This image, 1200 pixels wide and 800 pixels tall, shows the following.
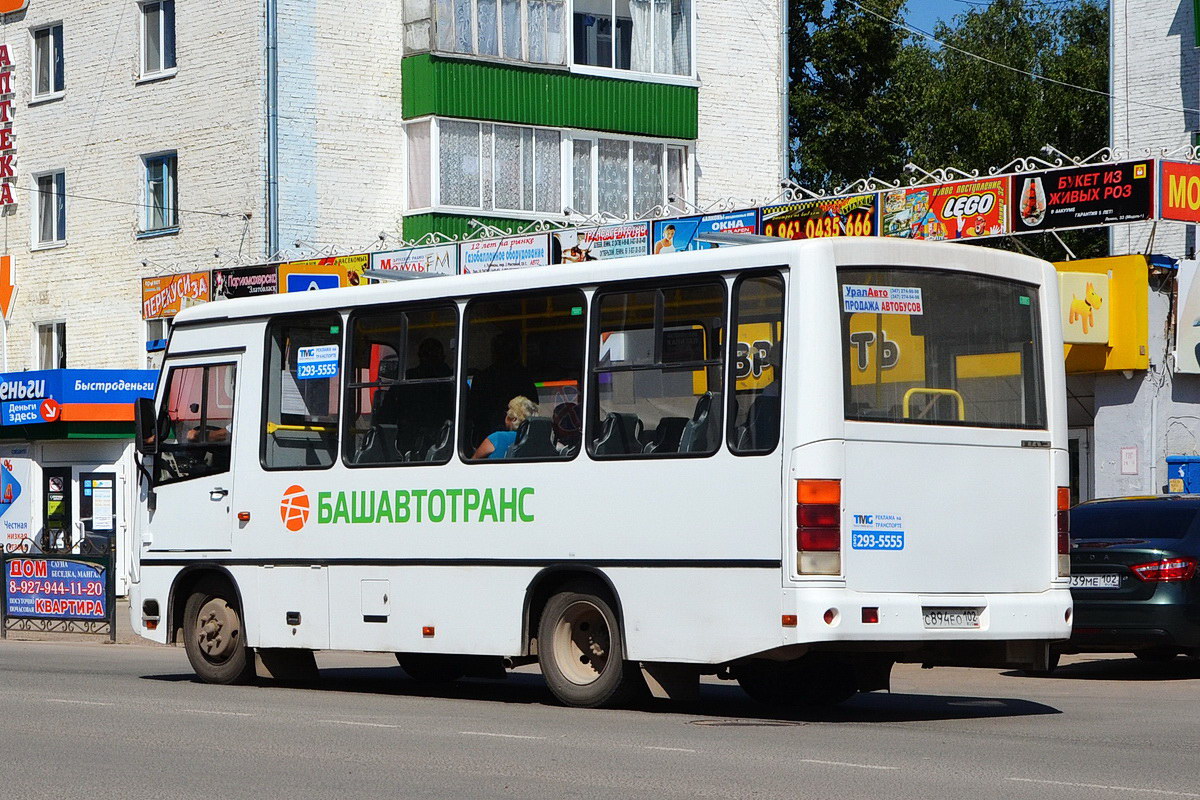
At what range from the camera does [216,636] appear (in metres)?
15.7

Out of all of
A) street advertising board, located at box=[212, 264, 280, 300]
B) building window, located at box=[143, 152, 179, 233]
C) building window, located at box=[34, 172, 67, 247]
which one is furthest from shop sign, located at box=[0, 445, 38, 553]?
building window, located at box=[34, 172, 67, 247]

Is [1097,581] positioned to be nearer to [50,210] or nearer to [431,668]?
[431,668]

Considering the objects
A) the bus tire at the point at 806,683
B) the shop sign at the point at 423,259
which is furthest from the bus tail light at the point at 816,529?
the shop sign at the point at 423,259

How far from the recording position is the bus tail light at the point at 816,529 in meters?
11.8

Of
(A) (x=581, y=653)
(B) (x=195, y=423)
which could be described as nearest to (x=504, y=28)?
(B) (x=195, y=423)

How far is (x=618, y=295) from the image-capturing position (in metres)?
13.0

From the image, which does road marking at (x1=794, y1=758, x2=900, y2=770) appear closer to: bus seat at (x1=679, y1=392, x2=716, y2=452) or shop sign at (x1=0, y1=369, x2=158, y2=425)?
bus seat at (x1=679, y1=392, x2=716, y2=452)

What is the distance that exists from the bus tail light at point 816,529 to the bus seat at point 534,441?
205 centimetres

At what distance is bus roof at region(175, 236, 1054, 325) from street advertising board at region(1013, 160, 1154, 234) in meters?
11.0

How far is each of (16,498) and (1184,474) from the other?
19.3 meters

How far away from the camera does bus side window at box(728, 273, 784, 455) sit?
12.1 metres

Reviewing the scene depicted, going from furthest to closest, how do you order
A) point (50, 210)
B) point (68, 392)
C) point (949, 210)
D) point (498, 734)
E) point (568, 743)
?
1. point (50, 210)
2. point (68, 392)
3. point (949, 210)
4. point (498, 734)
5. point (568, 743)

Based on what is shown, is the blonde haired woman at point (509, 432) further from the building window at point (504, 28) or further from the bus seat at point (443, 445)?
the building window at point (504, 28)

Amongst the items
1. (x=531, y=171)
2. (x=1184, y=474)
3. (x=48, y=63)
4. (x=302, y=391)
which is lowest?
(x=1184, y=474)
